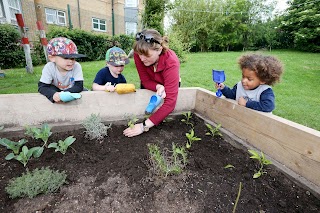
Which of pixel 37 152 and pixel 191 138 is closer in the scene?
pixel 37 152

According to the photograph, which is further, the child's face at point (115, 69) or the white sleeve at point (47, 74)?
the child's face at point (115, 69)

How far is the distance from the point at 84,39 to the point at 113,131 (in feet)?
31.7

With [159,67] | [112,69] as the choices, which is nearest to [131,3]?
[112,69]

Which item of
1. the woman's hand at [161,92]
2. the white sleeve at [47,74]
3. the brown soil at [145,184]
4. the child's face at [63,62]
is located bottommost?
the brown soil at [145,184]

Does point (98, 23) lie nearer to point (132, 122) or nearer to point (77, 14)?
point (77, 14)

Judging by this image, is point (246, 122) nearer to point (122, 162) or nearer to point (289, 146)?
point (289, 146)

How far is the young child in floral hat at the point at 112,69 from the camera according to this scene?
204cm

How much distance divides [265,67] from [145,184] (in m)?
1.29

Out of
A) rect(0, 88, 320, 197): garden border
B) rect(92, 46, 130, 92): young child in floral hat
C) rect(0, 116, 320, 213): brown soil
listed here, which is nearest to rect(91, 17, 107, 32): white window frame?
rect(92, 46, 130, 92): young child in floral hat

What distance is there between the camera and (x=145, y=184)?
1159 mm

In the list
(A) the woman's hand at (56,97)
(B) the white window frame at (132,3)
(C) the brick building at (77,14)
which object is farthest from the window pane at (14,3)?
(A) the woman's hand at (56,97)

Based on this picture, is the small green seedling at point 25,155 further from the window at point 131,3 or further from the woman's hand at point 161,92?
the window at point 131,3

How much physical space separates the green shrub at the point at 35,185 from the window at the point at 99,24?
53.9 ft

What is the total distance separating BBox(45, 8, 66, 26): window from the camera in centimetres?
1236
